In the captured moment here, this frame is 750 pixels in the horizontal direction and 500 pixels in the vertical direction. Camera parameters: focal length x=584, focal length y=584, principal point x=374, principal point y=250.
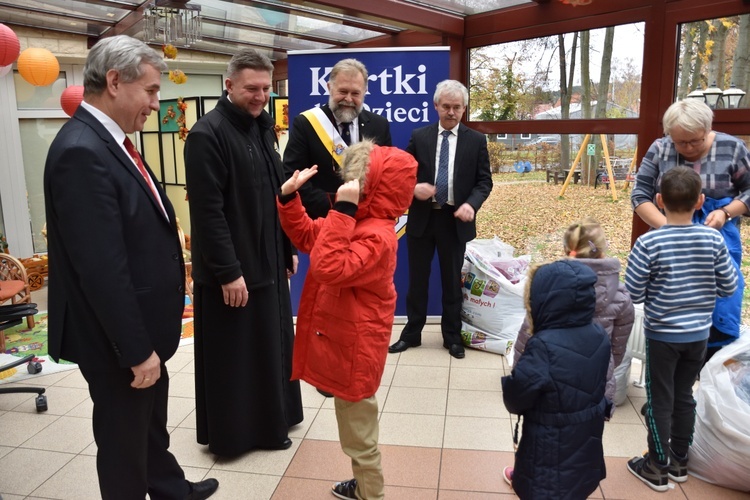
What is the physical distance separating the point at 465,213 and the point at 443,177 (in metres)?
0.29

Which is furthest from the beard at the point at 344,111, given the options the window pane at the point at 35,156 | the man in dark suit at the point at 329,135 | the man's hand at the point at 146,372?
the window pane at the point at 35,156

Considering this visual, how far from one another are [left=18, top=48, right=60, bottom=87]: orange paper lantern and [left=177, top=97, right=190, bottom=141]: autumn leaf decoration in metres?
1.51

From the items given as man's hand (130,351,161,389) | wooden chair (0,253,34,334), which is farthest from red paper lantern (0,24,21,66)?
man's hand (130,351,161,389)

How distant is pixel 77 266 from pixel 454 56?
373cm

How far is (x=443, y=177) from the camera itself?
12.2 feet

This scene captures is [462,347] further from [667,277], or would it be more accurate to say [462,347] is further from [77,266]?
[77,266]

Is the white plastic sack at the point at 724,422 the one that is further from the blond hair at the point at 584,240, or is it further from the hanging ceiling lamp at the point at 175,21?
the hanging ceiling lamp at the point at 175,21

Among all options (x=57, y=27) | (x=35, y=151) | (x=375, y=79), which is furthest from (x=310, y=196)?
(x=35, y=151)

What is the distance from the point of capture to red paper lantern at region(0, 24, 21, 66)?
12.1 feet

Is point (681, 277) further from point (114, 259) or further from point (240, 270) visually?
point (114, 259)

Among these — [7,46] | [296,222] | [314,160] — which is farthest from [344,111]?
[7,46]

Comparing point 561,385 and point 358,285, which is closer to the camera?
point 561,385

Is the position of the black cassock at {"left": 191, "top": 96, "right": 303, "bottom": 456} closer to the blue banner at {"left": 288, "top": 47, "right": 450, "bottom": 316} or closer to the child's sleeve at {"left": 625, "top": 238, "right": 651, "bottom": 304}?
the child's sleeve at {"left": 625, "top": 238, "right": 651, "bottom": 304}

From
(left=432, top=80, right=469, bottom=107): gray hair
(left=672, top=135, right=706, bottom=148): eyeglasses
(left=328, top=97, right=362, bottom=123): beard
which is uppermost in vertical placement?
(left=432, top=80, right=469, bottom=107): gray hair
